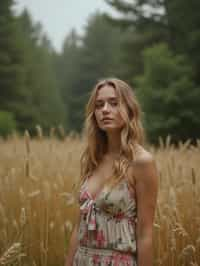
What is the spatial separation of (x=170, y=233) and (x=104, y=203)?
2.58 ft

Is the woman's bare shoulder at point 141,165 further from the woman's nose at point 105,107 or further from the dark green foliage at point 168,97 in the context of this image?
the dark green foliage at point 168,97

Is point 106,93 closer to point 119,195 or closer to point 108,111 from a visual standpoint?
point 108,111

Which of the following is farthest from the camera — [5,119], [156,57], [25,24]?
[25,24]

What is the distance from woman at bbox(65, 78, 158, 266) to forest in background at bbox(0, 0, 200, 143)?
3365mm

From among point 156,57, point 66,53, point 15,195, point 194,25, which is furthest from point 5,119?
point 66,53

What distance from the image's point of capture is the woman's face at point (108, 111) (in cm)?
200

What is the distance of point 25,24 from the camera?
110 ft

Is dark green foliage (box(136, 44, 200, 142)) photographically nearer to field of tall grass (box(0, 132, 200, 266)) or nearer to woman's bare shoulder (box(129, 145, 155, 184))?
field of tall grass (box(0, 132, 200, 266))

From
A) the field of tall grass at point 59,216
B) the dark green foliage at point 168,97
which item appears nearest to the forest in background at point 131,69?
the dark green foliage at point 168,97

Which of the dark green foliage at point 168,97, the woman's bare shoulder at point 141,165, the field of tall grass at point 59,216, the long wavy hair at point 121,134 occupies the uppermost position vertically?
the dark green foliage at point 168,97

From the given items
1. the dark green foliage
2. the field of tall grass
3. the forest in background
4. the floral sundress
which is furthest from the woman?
the dark green foliage

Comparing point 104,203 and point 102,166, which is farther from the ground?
point 102,166

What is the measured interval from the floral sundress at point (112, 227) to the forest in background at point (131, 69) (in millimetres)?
3571

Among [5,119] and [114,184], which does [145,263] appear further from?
[5,119]
